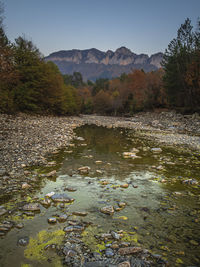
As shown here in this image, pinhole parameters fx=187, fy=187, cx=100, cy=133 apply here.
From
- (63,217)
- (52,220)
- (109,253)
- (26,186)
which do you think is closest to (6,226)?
(52,220)

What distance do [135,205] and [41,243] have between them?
2898mm

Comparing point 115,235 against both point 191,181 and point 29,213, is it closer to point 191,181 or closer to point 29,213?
point 29,213

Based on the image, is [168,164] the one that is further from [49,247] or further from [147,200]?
[49,247]

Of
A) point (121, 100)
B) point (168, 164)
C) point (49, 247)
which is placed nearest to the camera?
point (49, 247)

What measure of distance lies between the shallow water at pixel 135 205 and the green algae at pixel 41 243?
0.18ft

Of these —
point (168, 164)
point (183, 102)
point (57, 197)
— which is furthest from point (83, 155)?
point (183, 102)

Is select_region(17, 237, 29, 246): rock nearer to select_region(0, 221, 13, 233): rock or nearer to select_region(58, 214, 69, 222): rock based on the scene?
select_region(0, 221, 13, 233): rock

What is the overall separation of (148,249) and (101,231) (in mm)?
Result: 1097

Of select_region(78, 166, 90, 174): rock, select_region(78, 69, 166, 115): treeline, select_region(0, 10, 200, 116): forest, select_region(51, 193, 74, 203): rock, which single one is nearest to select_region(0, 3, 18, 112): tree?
select_region(0, 10, 200, 116): forest

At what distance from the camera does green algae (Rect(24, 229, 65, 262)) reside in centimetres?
345

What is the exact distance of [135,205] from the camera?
221 inches

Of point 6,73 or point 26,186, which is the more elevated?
point 6,73

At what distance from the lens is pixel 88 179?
7.68 meters

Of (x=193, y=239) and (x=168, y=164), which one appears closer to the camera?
(x=193, y=239)
